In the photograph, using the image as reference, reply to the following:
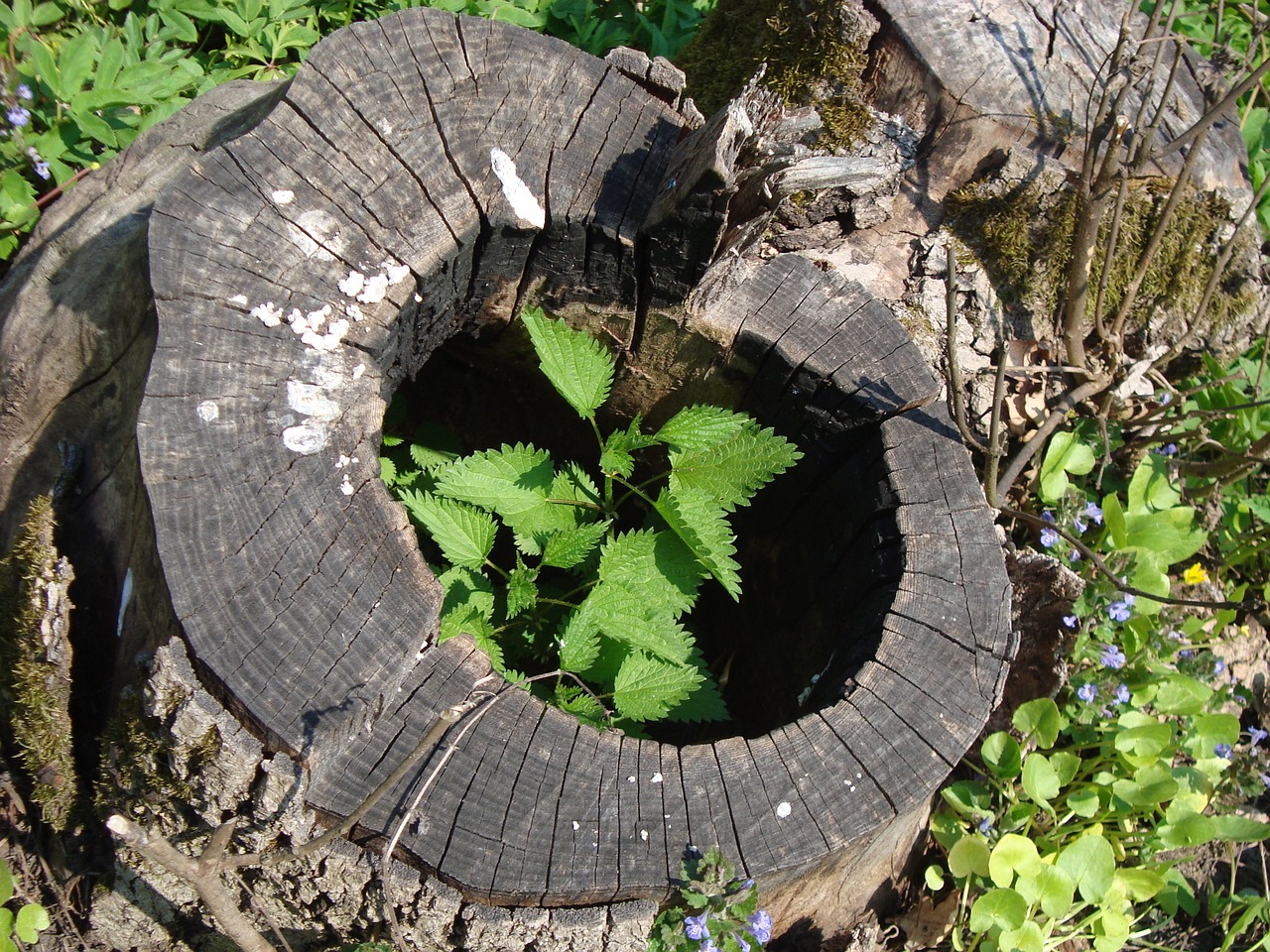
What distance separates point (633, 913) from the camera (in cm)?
151

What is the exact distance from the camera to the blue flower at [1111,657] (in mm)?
2270

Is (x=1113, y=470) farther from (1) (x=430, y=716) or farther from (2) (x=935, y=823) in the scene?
(1) (x=430, y=716)

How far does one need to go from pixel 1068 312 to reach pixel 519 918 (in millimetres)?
2098

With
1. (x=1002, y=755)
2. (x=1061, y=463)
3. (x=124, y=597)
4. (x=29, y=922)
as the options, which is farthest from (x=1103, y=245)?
(x=29, y=922)

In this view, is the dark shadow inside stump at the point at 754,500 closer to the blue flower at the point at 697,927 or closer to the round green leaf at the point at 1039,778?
the blue flower at the point at 697,927

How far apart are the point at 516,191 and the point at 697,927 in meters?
1.32

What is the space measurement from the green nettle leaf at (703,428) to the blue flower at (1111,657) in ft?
3.46

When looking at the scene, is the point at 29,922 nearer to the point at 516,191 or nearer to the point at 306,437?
the point at 306,437

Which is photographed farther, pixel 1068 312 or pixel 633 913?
pixel 1068 312

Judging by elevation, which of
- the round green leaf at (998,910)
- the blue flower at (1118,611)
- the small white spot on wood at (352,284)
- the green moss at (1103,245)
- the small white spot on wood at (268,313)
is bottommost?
the round green leaf at (998,910)

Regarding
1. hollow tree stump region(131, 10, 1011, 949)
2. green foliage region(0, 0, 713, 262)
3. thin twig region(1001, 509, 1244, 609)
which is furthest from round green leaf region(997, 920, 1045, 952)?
green foliage region(0, 0, 713, 262)

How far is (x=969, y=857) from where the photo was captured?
6.97ft

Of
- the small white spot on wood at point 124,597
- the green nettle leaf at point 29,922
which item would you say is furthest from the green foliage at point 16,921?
the small white spot on wood at point 124,597

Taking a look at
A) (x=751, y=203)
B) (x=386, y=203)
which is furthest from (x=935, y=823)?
(x=386, y=203)
